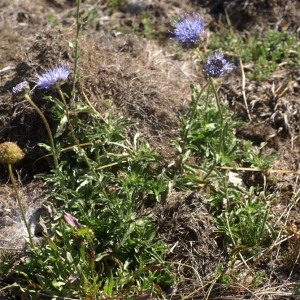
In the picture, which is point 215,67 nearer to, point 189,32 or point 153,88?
point 189,32

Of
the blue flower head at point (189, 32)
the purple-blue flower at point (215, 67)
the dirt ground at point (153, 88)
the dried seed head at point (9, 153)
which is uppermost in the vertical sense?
the blue flower head at point (189, 32)

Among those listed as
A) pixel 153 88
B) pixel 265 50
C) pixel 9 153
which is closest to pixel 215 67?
pixel 153 88

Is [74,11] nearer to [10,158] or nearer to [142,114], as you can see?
[142,114]

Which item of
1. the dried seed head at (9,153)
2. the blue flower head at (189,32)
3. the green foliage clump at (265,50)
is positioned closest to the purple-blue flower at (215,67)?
the blue flower head at (189,32)

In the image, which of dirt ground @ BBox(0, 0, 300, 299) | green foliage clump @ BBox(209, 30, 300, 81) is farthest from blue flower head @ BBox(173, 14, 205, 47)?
green foliage clump @ BBox(209, 30, 300, 81)

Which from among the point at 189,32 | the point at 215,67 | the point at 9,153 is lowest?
the point at 9,153

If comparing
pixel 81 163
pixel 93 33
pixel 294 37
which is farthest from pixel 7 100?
pixel 294 37

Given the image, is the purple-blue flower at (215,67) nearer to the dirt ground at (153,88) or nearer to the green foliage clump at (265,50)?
the dirt ground at (153,88)

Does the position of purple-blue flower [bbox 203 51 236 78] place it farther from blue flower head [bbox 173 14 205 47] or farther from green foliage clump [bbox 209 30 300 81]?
green foliage clump [bbox 209 30 300 81]

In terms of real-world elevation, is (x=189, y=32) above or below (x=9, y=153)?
above
